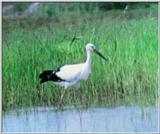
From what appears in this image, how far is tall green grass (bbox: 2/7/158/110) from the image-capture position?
14.1 m

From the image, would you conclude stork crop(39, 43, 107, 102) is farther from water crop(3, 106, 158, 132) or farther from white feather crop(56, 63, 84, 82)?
water crop(3, 106, 158, 132)

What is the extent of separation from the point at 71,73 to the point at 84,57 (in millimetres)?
198

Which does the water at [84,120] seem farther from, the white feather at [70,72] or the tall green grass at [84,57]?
the white feather at [70,72]

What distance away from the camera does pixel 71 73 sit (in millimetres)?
14133

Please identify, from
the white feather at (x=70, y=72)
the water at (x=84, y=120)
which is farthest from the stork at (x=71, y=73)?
the water at (x=84, y=120)

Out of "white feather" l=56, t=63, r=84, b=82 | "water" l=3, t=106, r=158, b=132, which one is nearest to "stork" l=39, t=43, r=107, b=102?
"white feather" l=56, t=63, r=84, b=82

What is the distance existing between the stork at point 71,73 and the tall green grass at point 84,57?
0.06m

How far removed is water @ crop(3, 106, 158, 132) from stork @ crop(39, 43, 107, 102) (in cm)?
23

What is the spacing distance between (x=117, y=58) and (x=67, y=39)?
510 mm

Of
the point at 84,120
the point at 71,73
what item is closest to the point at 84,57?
the point at 71,73

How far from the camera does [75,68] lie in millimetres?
14141

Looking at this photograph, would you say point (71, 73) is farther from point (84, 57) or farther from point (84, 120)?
point (84, 120)

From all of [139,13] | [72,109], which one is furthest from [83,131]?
[139,13]

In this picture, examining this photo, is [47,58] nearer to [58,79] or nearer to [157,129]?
[58,79]
